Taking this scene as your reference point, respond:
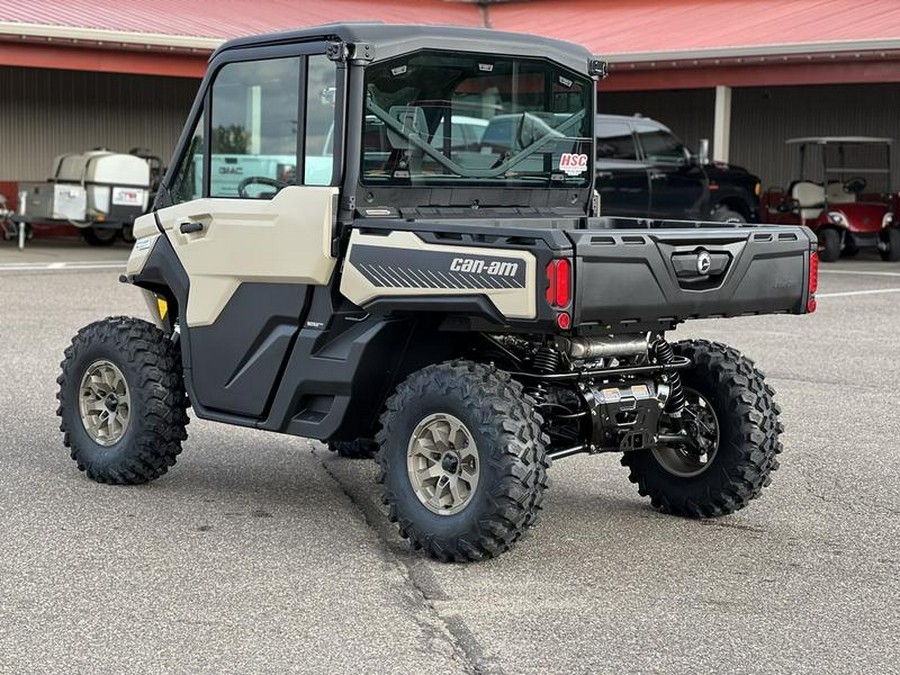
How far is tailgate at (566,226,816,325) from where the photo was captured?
5.54m

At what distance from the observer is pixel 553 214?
7.04 meters

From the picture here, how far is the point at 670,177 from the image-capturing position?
21281 mm

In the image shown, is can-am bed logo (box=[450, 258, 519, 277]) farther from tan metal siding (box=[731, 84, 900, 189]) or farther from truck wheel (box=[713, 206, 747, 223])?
tan metal siding (box=[731, 84, 900, 189])

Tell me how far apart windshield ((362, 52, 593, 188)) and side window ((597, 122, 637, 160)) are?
14165mm

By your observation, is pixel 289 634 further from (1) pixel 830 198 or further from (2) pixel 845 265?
(1) pixel 830 198

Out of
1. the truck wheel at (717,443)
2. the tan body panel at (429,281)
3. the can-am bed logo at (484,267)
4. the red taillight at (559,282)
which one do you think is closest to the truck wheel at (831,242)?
the truck wheel at (717,443)

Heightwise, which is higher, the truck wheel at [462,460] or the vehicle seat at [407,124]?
the vehicle seat at [407,124]

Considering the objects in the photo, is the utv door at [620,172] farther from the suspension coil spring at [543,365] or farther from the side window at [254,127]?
the suspension coil spring at [543,365]

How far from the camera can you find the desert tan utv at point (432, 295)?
570cm

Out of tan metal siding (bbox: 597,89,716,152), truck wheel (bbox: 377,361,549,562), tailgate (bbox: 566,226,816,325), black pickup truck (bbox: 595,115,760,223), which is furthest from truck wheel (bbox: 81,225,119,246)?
tailgate (bbox: 566,226,816,325)

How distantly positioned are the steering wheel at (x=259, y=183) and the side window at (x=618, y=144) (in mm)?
14784

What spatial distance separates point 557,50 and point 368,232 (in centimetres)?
148

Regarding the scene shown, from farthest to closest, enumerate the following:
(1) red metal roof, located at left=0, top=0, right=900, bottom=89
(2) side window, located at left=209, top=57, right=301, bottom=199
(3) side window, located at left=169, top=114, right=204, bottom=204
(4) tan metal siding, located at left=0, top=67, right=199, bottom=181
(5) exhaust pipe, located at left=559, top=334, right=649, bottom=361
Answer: (4) tan metal siding, located at left=0, top=67, right=199, bottom=181
(1) red metal roof, located at left=0, top=0, right=900, bottom=89
(3) side window, located at left=169, top=114, right=204, bottom=204
(2) side window, located at left=209, top=57, right=301, bottom=199
(5) exhaust pipe, located at left=559, top=334, right=649, bottom=361

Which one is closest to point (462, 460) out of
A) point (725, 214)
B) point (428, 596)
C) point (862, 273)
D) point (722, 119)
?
point (428, 596)
